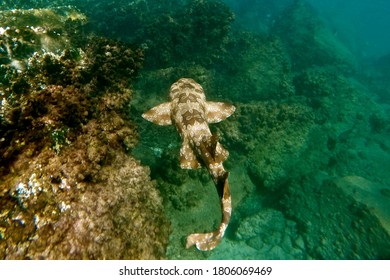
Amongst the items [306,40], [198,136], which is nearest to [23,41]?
[198,136]

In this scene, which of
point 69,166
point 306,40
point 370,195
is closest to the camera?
point 69,166

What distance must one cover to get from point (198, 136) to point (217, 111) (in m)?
1.93

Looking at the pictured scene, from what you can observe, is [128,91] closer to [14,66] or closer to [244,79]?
[14,66]

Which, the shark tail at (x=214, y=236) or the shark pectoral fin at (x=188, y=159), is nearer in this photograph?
the shark tail at (x=214, y=236)

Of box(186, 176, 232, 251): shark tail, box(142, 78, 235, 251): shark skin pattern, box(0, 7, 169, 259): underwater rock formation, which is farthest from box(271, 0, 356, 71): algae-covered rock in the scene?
box(0, 7, 169, 259): underwater rock formation

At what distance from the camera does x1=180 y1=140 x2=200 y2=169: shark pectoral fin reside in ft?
22.8

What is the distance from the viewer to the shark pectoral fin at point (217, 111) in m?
8.50

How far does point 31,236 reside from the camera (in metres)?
3.60

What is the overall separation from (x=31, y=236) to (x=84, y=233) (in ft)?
2.16

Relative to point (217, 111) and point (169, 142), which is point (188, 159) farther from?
point (169, 142)

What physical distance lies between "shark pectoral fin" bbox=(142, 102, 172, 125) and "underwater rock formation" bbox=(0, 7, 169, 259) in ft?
6.14

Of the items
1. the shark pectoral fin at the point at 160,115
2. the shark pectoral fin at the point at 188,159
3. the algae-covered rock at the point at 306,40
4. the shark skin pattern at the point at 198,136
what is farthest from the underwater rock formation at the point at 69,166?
the algae-covered rock at the point at 306,40

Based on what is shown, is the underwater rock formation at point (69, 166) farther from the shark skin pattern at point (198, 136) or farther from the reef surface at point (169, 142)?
the shark skin pattern at point (198, 136)

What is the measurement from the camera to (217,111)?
862 centimetres
